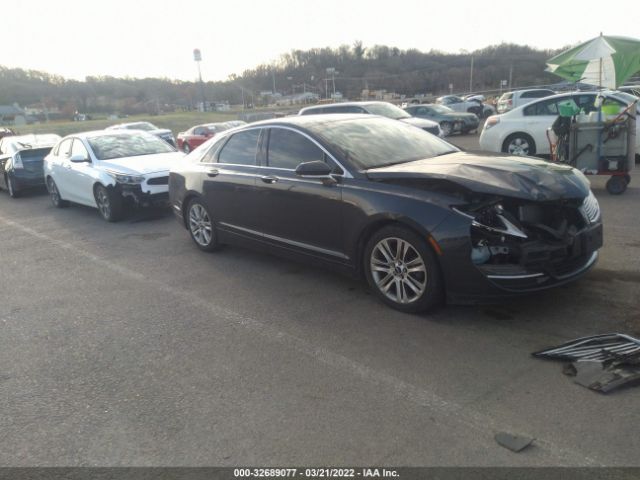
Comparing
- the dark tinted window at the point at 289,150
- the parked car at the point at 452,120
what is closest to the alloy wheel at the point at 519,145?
the dark tinted window at the point at 289,150

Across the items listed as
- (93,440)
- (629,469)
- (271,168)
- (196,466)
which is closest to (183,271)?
(271,168)

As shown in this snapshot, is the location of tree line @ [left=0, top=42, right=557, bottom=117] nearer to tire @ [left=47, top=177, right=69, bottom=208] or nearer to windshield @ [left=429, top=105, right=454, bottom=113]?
windshield @ [left=429, top=105, right=454, bottom=113]

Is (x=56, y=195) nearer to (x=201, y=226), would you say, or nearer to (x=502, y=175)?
(x=201, y=226)

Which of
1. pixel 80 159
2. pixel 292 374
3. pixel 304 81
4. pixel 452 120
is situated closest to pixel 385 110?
pixel 452 120

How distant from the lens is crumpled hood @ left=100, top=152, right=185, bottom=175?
9.12m

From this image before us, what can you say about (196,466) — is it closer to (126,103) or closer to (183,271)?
(183,271)

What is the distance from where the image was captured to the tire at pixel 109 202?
9195 millimetres

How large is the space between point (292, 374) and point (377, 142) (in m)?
2.69

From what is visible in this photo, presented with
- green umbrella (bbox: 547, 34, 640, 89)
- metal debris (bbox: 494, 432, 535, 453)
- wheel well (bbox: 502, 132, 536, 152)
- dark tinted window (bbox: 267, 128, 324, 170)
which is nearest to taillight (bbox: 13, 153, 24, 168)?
dark tinted window (bbox: 267, 128, 324, 170)

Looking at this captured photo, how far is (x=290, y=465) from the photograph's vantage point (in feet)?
9.00

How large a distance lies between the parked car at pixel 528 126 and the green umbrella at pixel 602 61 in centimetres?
41

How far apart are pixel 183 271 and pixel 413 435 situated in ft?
13.4

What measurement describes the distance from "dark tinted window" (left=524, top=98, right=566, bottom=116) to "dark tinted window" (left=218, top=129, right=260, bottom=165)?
25.4ft

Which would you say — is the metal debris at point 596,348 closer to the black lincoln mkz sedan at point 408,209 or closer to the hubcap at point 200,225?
the black lincoln mkz sedan at point 408,209
